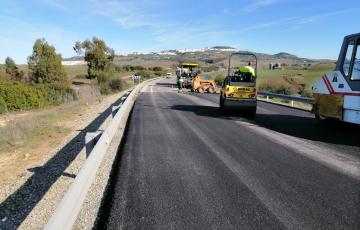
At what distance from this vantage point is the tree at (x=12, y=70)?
61.3 metres

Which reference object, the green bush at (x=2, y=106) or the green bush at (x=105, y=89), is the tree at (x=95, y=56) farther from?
the green bush at (x=2, y=106)

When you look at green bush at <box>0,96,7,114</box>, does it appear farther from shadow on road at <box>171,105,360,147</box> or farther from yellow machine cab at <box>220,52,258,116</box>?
shadow on road at <box>171,105,360,147</box>

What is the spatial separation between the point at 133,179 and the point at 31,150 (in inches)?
261

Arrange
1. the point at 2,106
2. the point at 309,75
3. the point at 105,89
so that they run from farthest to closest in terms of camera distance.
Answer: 1. the point at 309,75
2. the point at 105,89
3. the point at 2,106

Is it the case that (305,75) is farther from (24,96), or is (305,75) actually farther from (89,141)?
(89,141)

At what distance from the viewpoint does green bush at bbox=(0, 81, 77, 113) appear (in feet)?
103

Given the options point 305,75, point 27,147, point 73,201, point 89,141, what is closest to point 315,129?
point 89,141

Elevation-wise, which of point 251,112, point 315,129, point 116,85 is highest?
point 251,112

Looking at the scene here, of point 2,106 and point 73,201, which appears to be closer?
point 73,201

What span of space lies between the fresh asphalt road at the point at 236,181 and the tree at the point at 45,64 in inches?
1846

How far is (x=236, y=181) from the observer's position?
6.08 meters

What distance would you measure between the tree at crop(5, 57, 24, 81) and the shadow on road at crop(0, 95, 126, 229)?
54290mm

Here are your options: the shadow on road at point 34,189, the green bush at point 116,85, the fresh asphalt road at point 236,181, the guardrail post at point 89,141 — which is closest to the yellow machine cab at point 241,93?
the fresh asphalt road at point 236,181

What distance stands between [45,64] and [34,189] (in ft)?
165
